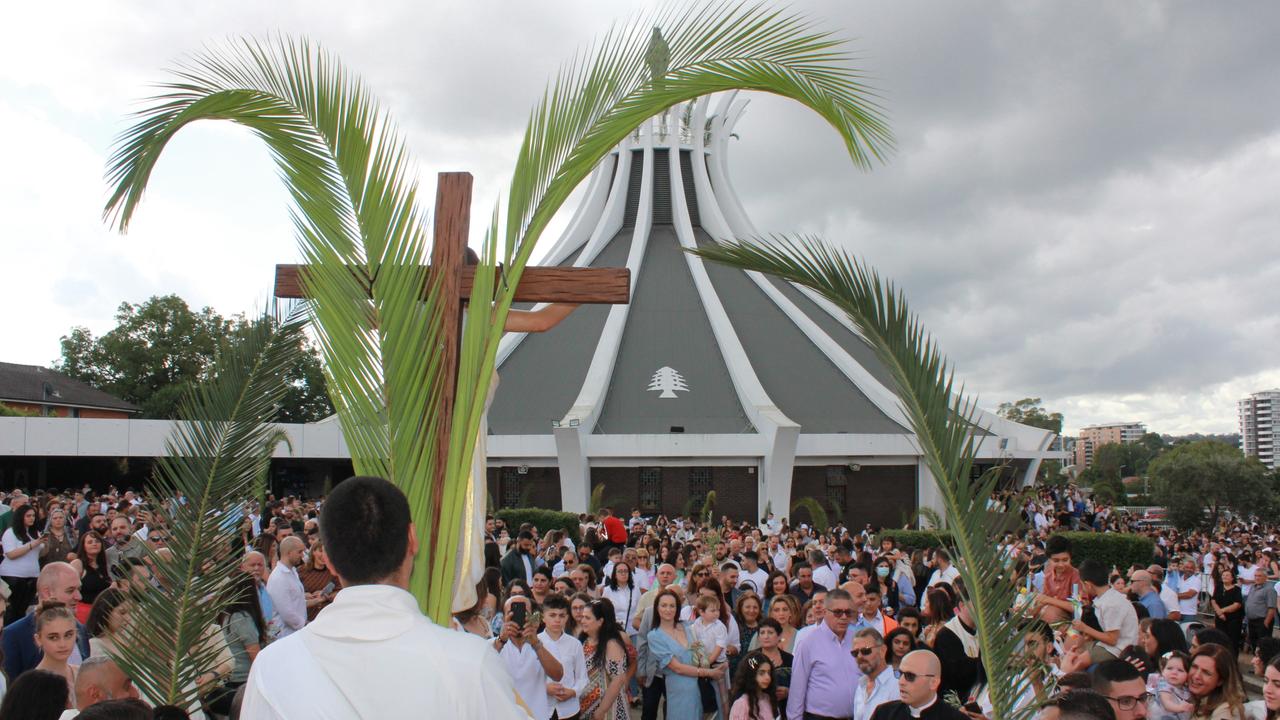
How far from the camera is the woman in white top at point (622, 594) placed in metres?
7.52

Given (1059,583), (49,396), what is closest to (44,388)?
(49,396)

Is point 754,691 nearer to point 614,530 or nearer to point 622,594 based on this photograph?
point 622,594

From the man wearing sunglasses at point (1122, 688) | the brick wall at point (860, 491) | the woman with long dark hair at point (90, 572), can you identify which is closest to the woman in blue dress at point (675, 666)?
the man wearing sunglasses at point (1122, 688)

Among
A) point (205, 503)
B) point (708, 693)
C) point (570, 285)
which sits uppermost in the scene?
point (570, 285)

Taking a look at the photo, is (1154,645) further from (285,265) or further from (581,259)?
(581,259)

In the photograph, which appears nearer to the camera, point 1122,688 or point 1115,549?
point 1122,688

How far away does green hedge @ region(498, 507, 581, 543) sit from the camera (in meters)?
17.1

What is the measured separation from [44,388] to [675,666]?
119 feet

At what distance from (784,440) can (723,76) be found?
2064 cm

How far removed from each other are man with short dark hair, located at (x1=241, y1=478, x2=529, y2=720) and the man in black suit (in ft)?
8.02

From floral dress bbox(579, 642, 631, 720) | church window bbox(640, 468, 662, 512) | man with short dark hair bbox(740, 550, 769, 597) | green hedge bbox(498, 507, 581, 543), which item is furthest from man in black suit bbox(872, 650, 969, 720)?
church window bbox(640, 468, 662, 512)

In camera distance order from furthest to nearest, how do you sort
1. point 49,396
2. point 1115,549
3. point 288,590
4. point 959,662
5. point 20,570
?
1. point 49,396
2. point 1115,549
3. point 20,570
4. point 288,590
5. point 959,662

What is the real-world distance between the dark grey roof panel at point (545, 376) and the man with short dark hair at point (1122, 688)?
21837 millimetres

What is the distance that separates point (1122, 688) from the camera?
Answer: 3686 mm
